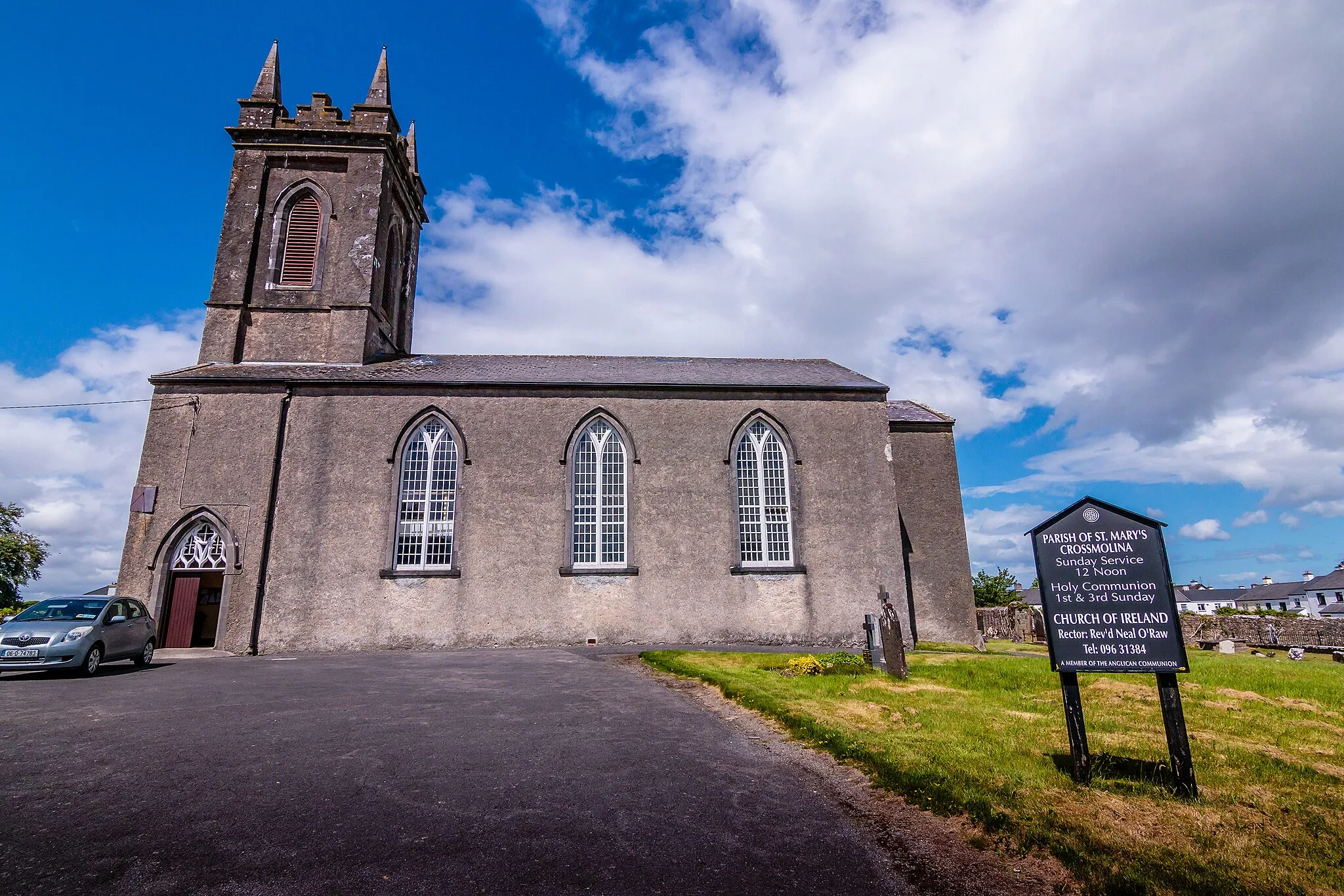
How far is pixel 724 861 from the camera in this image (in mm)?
4492

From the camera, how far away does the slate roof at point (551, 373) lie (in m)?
20.9

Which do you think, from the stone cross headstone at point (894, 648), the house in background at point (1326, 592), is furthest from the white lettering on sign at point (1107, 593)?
the house in background at point (1326, 592)

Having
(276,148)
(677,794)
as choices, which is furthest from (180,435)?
(677,794)

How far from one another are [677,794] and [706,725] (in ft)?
9.33

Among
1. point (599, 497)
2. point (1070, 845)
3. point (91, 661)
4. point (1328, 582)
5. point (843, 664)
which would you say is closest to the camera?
point (1070, 845)

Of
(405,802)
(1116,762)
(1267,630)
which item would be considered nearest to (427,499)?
(405,802)

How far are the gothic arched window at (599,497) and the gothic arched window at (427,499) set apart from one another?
379 centimetres

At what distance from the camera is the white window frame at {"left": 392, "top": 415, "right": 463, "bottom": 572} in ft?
64.6

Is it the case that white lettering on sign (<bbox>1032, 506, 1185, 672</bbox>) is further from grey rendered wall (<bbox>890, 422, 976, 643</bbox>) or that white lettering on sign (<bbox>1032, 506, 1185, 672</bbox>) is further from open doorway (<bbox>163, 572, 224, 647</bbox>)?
open doorway (<bbox>163, 572, 224, 647</bbox>)

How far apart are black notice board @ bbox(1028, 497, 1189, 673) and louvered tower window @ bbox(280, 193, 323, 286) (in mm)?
25264

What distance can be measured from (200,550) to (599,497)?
38.5 feet

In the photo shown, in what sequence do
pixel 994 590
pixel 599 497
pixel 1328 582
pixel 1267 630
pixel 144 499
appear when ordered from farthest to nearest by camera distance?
pixel 1328 582
pixel 994 590
pixel 1267 630
pixel 599 497
pixel 144 499

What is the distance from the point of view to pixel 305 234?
2458cm

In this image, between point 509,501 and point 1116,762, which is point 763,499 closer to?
point 509,501
